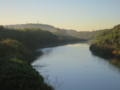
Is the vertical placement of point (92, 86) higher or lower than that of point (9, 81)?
lower

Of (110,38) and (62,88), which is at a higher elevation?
(110,38)

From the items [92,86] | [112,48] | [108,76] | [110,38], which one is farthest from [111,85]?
[110,38]

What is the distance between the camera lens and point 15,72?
320 inches

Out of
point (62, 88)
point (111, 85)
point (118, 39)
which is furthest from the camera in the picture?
point (118, 39)

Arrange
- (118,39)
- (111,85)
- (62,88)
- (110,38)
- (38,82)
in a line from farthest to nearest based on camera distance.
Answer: (110,38), (118,39), (111,85), (62,88), (38,82)

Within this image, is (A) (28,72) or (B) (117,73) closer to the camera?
(A) (28,72)

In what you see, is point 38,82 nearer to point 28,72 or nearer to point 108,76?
point 28,72

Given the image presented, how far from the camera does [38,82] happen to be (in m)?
7.97

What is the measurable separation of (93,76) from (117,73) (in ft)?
8.00

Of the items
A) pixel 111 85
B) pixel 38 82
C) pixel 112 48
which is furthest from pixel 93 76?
pixel 112 48

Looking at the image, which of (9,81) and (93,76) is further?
(93,76)

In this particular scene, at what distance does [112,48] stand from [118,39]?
1.80 m

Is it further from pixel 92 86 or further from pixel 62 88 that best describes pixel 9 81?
pixel 92 86

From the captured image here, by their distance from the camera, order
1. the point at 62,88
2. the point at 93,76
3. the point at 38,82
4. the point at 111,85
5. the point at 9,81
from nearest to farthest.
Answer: the point at 9,81
the point at 38,82
the point at 62,88
the point at 111,85
the point at 93,76
